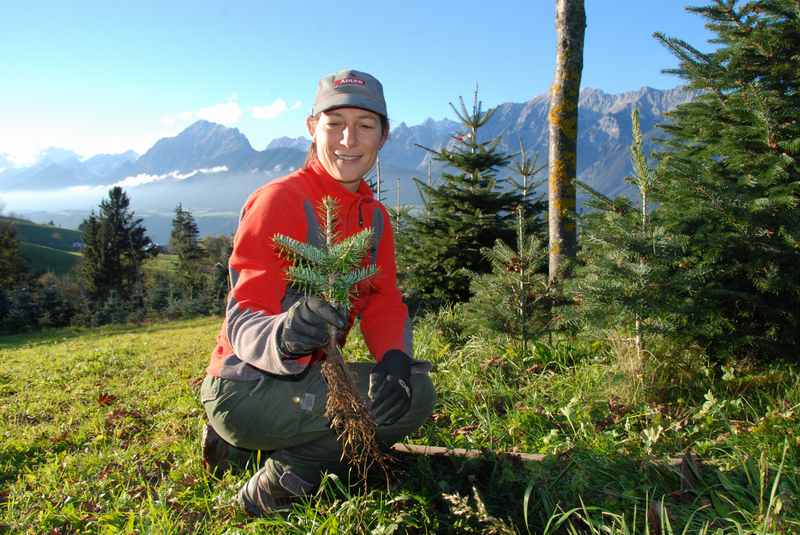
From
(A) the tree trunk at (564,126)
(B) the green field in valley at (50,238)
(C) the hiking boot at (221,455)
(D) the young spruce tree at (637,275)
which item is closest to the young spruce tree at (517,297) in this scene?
(A) the tree trunk at (564,126)

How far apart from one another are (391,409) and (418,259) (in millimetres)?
7171

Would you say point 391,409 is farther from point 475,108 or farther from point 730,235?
point 475,108

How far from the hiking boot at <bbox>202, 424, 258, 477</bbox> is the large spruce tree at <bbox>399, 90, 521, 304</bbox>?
613 cm

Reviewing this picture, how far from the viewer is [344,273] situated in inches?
75.8

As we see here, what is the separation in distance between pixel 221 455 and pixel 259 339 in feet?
4.37

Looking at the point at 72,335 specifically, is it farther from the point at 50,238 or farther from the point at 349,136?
the point at 50,238

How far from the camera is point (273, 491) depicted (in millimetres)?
2586

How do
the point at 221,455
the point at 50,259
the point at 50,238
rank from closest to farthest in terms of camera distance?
the point at 221,455 → the point at 50,259 → the point at 50,238

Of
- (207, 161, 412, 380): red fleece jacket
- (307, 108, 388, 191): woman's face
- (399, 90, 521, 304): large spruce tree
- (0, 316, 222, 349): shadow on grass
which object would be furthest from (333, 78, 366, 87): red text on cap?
(0, 316, 222, 349): shadow on grass

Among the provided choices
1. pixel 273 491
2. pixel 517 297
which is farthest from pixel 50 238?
pixel 273 491

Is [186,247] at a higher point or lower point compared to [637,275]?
higher

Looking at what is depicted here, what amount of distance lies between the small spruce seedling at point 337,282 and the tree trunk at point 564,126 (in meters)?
3.99

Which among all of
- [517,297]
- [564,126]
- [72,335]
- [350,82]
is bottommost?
[72,335]

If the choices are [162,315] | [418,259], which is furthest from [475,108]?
[162,315]
